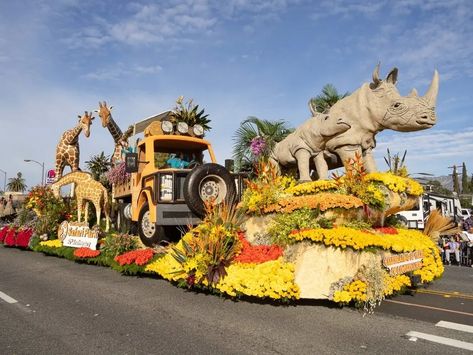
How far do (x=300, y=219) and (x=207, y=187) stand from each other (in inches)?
100

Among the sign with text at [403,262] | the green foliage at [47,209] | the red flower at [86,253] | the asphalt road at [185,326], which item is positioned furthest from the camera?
the green foliage at [47,209]

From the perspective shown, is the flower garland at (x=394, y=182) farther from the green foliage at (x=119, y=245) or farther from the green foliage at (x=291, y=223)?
the green foliage at (x=119, y=245)

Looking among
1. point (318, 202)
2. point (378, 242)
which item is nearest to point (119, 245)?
point (318, 202)

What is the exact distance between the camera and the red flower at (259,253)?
662cm

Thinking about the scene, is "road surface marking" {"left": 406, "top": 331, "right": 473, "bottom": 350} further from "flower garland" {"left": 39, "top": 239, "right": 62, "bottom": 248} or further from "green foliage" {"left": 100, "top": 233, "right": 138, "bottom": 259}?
"flower garland" {"left": 39, "top": 239, "right": 62, "bottom": 248}

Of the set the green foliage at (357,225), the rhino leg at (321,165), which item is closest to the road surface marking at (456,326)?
the green foliage at (357,225)

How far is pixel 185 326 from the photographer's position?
4871mm

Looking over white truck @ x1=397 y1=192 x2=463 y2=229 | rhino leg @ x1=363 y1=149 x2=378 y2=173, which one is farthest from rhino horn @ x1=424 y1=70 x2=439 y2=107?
white truck @ x1=397 y1=192 x2=463 y2=229

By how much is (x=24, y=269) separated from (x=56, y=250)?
1.68 m

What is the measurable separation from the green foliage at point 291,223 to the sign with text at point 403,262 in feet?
3.89

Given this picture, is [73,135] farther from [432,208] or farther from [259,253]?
[432,208]

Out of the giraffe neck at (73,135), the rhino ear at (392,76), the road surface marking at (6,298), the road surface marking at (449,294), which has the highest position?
the giraffe neck at (73,135)

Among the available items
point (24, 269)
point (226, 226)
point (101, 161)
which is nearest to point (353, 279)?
point (226, 226)

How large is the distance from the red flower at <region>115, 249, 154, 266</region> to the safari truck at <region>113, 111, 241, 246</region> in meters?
0.59
